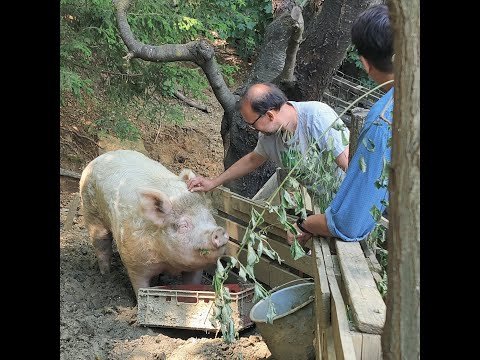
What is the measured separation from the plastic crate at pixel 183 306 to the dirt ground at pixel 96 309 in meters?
0.11

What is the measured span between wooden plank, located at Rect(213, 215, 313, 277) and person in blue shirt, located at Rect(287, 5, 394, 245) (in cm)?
114

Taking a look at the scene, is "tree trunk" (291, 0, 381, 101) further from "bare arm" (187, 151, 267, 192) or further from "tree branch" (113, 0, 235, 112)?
"bare arm" (187, 151, 267, 192)

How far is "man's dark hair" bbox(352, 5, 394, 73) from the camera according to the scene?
10.7ft

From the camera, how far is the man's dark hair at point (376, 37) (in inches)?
128

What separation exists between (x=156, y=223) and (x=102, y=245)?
1.24m

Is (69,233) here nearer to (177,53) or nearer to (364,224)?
(177,53)

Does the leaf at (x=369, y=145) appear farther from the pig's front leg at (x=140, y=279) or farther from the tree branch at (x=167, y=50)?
the tree branch at (x=167, y=50)

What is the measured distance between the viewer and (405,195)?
1.86 meters

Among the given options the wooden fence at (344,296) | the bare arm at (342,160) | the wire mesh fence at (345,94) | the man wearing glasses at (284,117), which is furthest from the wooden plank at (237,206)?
the wire mesh fence at (345,94)

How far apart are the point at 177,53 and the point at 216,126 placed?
6.26 meters

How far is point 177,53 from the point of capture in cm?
679

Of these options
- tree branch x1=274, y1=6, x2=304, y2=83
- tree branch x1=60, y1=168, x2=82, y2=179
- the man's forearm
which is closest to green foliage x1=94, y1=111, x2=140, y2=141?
tree branch x1=60, y1=168, x2=82, y2=179

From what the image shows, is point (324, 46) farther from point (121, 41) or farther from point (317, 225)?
point (317, 225)
